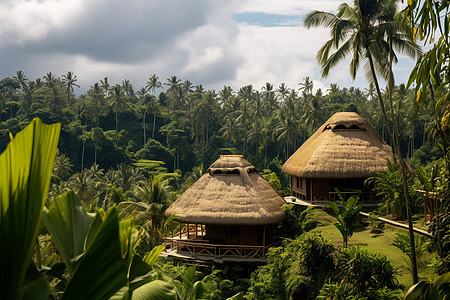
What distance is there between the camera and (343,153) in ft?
79.4

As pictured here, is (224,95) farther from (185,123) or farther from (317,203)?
(317,203)

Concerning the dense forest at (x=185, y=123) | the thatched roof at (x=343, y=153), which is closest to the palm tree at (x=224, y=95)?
the dense forest at (x=185, y=123)

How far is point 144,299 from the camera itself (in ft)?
9.39

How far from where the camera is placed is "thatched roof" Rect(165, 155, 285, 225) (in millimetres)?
20047

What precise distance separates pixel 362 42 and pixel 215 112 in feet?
186

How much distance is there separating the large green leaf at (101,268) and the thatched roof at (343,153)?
21.9 metres

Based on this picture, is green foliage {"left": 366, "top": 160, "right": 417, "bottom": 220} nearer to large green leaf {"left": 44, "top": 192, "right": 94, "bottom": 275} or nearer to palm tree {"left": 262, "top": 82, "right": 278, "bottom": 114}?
large green leaf {"left": 44, "top": 192, "right": 94, "bottom": 275}

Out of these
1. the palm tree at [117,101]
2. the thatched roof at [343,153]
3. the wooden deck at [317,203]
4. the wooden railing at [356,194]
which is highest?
the palm tree at [117,101]

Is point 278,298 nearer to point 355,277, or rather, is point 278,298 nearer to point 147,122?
point 355,277

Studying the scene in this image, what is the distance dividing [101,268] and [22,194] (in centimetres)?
62

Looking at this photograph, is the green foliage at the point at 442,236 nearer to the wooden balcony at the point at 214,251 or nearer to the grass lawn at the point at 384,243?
the grass lawn at the point at 384,243

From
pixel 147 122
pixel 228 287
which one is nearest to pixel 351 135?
pixel 228 287

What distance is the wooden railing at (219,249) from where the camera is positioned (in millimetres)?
19594

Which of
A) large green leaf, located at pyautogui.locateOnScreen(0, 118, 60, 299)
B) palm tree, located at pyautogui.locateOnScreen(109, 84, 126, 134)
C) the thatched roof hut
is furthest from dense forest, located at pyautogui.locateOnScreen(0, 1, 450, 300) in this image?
palm tree, located at pyautogui.locateOnScreen(109, 84, 126, 134)
